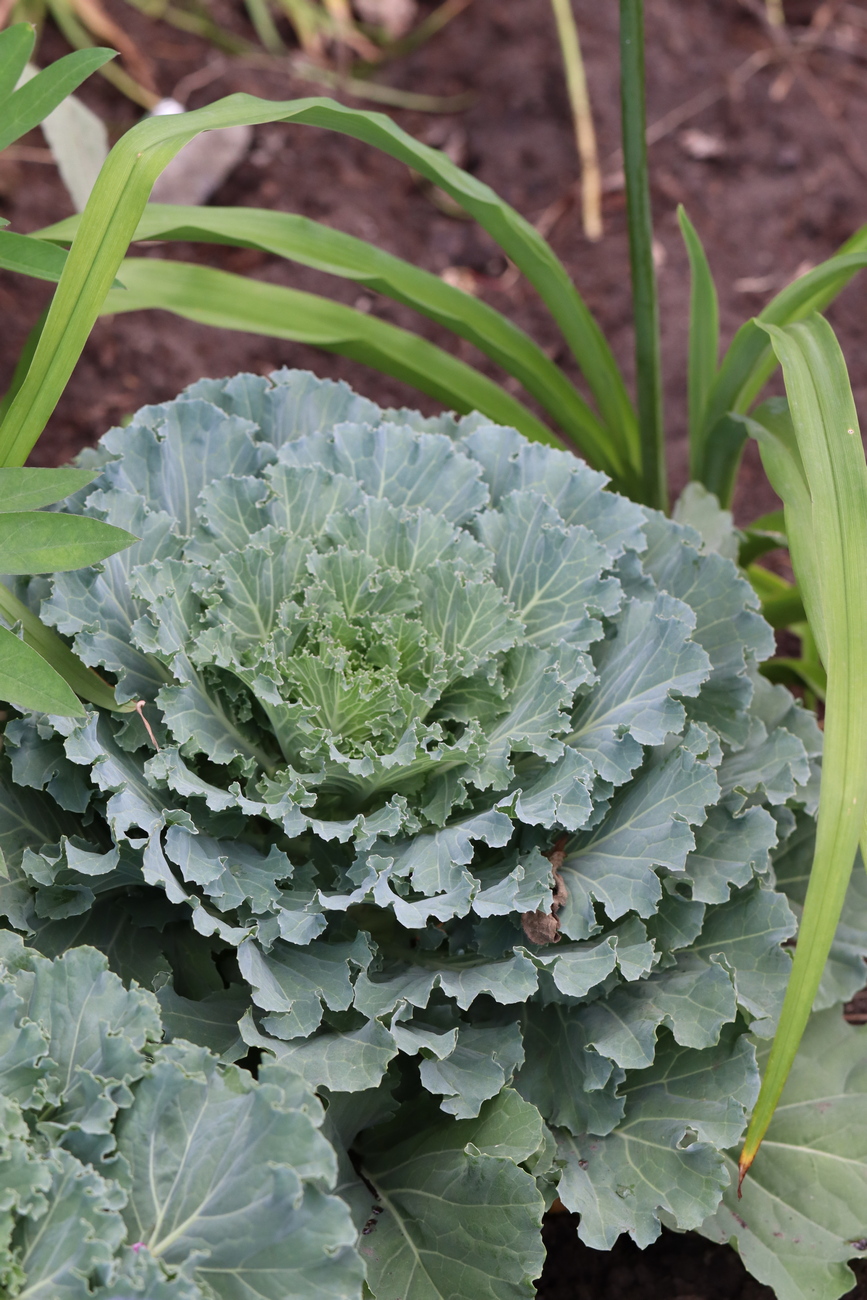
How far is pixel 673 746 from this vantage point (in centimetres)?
171

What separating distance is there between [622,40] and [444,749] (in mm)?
1427

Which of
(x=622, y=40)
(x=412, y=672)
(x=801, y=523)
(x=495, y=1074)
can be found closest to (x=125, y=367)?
(x=622, y=40)


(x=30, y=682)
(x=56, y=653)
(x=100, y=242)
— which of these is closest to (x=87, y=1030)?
(x=30, y=682)

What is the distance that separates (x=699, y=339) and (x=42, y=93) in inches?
52.7

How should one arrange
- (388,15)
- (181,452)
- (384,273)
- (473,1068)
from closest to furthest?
(473,1068)
(181,452)
(384,273)
(388,15)

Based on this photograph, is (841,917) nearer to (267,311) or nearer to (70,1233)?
(70,1233)

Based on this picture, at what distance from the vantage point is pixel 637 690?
65.7 inches

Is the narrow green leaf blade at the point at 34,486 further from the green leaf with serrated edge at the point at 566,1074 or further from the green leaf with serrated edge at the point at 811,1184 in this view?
the green leaf with serrated edge at the point at 811,1184

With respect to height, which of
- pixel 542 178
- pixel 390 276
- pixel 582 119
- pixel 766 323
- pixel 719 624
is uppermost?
pixel 582 119

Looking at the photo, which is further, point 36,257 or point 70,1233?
point 36,257

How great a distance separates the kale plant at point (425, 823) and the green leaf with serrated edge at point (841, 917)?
6 cm

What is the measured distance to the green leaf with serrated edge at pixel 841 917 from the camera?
174 centimetres

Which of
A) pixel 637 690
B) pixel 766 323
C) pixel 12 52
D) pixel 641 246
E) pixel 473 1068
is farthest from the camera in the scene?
pixel 641 246

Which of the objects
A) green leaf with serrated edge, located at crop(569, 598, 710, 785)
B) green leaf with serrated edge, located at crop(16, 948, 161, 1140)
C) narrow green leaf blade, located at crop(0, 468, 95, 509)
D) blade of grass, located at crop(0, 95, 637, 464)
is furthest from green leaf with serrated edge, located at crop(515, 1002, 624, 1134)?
blade of grass, located at crop(0, 95, 637, 464)
